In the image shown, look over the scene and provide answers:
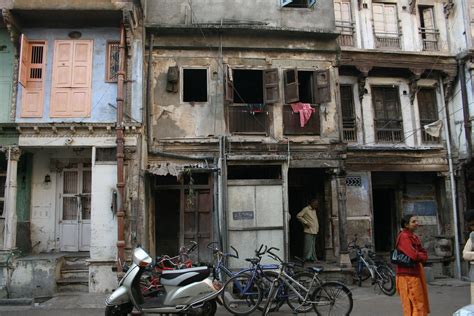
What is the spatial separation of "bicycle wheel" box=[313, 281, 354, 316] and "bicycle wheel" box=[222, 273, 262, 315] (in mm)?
1186

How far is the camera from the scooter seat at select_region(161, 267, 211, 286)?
7.32 metres

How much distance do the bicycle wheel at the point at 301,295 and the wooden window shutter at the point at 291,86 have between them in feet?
19.0

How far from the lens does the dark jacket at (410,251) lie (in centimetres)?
625

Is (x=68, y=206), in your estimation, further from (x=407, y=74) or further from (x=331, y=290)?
(x=407, y=74)

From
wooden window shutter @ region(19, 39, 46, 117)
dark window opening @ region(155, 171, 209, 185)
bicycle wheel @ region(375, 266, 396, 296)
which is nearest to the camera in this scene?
bicycle wheel @ region(375, 266, 396, 296)

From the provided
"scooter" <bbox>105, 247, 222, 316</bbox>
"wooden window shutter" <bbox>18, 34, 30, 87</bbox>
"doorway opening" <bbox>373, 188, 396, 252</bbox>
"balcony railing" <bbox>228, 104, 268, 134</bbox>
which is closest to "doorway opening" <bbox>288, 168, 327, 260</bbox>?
"balcony railing" <bbox>228, 104, 268, 134</bbox>

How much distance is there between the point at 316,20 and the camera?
42.6 ft

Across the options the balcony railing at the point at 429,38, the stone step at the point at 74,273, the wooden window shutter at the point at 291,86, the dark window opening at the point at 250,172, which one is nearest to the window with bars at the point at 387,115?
the balcony railing at the point at 429,38

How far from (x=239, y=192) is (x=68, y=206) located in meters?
5.33

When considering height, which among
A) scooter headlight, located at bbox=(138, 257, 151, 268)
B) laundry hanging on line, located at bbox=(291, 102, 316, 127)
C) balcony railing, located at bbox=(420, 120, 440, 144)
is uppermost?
laundry hanging on line, located at bbox=(291, 102, 316, 127)

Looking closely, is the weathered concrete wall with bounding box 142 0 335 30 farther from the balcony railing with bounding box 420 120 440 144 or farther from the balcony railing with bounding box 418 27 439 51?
the balcony railing with bounding box 420 120 440 144

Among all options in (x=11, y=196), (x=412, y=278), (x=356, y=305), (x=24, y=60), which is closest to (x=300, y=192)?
(x=356, y=305)

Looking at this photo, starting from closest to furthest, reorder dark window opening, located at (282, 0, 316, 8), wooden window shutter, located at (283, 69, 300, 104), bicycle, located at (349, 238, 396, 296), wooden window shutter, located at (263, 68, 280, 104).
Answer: bicycle, located at (349, 238, 396, 296), wooden window shutter, located at (283, 69, 300, 104), wooden window shutter, located at (263, 68, 280, 104), dark window opening, located at (282, 0, 316, 8)

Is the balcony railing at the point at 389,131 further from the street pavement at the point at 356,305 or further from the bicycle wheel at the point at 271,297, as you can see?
the bicycle wheel at the point at 271,297
